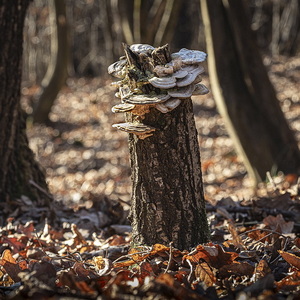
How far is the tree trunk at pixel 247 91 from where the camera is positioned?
23.3ft

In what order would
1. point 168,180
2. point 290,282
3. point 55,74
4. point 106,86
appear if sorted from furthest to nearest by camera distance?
point 106,86
point 55,74
point 168,180
point 290,282

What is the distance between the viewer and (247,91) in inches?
285

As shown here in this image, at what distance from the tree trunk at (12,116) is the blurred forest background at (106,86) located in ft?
2.27

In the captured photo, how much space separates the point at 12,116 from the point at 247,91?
11.5 ft

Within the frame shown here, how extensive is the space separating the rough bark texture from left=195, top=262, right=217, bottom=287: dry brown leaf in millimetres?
493

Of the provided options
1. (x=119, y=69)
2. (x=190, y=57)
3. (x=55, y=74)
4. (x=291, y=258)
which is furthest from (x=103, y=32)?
(x=291, y=258)

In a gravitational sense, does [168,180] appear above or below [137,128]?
below

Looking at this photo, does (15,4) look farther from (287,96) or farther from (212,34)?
(287,96)

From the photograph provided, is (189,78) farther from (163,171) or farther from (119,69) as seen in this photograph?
(163,171)

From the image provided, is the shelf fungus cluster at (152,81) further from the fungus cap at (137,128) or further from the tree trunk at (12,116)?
the tree trunk at (12,116)

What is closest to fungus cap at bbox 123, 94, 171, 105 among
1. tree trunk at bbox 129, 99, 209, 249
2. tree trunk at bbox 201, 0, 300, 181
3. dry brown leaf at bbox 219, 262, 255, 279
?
tree trunk at bbox 129, 99, 209, 249

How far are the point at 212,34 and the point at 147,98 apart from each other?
481 centimetres

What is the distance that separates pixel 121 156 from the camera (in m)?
11.6

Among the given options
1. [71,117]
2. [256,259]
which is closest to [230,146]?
[71,117]
